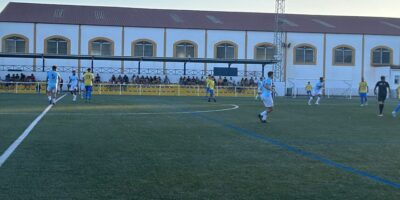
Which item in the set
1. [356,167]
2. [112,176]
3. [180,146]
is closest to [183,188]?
[112,176]

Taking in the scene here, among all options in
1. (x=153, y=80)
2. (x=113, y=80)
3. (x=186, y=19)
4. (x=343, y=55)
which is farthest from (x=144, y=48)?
(x=343, y=55)

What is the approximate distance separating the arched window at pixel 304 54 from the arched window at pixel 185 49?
11500 mm

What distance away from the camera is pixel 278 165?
29.6 feet

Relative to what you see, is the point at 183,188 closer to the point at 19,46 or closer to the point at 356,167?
the point at 356,167

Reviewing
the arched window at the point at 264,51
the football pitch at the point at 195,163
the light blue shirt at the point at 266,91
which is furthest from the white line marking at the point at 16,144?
the arched window at the point at 264,51

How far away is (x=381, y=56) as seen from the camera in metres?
66.9

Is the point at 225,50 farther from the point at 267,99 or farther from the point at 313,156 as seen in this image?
the point at 313,156

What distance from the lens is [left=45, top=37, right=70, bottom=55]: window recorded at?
6094 cm

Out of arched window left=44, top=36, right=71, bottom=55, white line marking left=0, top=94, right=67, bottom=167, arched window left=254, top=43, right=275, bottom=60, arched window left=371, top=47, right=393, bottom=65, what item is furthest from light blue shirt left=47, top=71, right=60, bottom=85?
arched window left=371, top=47, right=393, bottom=65

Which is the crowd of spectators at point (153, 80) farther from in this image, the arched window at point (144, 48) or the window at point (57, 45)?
the window at point (57, 45)

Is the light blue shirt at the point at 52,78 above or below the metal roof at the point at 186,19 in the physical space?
below

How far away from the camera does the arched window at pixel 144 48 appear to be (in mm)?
62438

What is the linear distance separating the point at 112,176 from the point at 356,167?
373cm

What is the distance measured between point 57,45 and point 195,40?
14.6m
